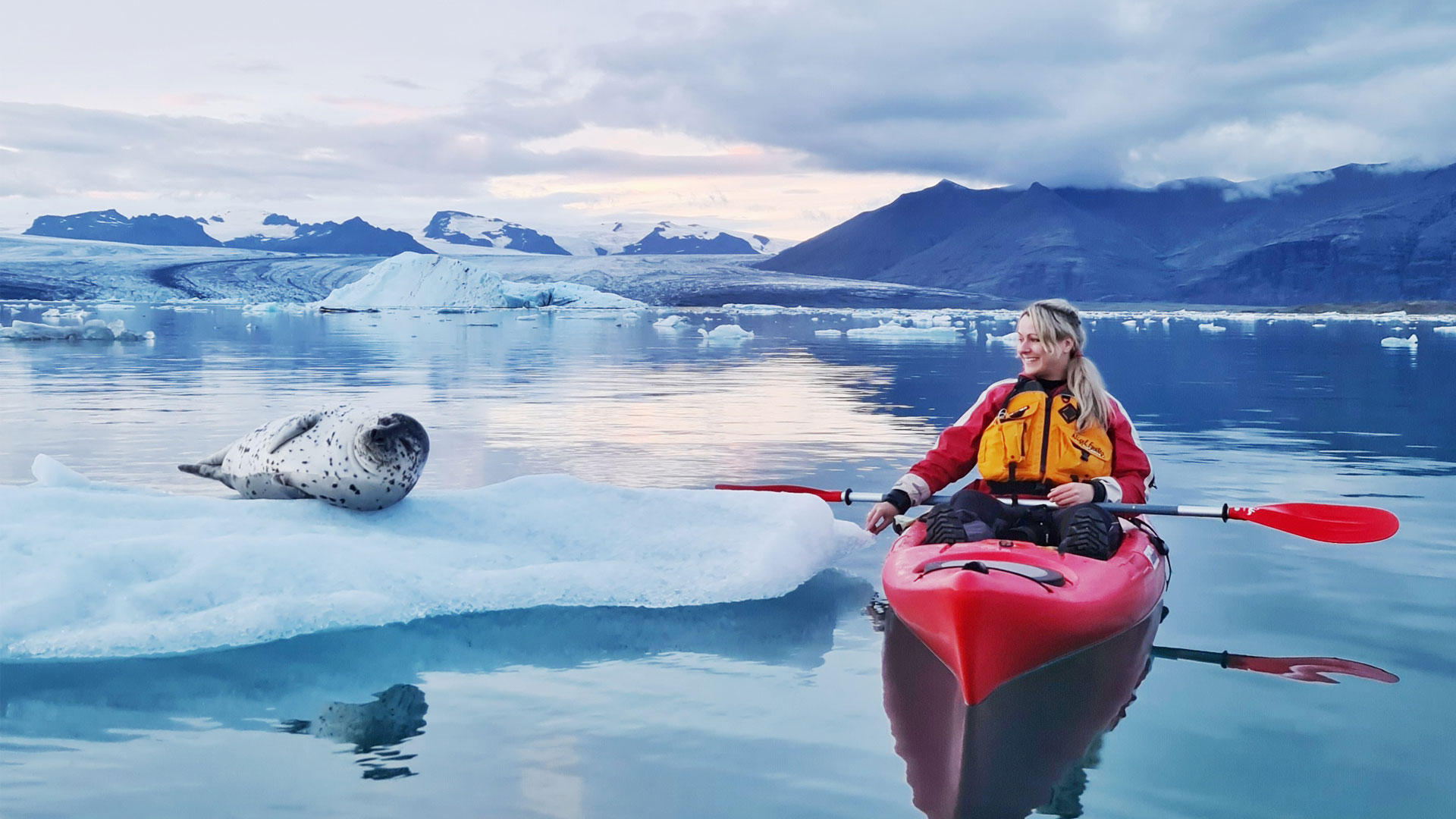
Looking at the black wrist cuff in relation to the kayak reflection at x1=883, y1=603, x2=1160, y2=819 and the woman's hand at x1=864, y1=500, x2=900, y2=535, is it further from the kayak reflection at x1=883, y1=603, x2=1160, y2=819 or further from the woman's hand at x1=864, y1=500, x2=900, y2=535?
the kayak reflection at x1=883, y1=603, x2=1160, y2=819

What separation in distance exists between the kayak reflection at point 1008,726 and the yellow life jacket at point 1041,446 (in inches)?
25.3

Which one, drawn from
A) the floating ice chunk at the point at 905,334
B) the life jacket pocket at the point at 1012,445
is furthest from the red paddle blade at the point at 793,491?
the floating ice chunk at the point at 905,334

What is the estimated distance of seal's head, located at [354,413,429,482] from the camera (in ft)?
16.0

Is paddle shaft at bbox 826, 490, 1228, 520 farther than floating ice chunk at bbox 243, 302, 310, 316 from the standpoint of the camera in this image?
No

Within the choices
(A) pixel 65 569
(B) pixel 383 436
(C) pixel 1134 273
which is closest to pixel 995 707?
(B) pixel 383 436

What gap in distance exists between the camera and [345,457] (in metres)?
4.89

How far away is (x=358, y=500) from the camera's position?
4.96 meters

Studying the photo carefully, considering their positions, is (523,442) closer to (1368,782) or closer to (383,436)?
(383,436)

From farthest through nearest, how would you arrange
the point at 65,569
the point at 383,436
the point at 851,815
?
the point at 383,436 < the point at 65,569 < the point at 851,815

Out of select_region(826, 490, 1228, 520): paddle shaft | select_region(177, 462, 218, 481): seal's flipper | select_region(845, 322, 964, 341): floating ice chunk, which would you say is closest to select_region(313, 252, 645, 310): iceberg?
select_region(845, 322, 964, 341): floating ice chunk

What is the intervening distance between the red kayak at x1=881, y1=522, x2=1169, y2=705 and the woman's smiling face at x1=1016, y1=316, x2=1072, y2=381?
81 centimetres

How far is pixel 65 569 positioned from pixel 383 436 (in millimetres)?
1265

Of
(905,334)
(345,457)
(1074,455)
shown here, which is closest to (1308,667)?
(1074,455)

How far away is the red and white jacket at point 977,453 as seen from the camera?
4.67 m
